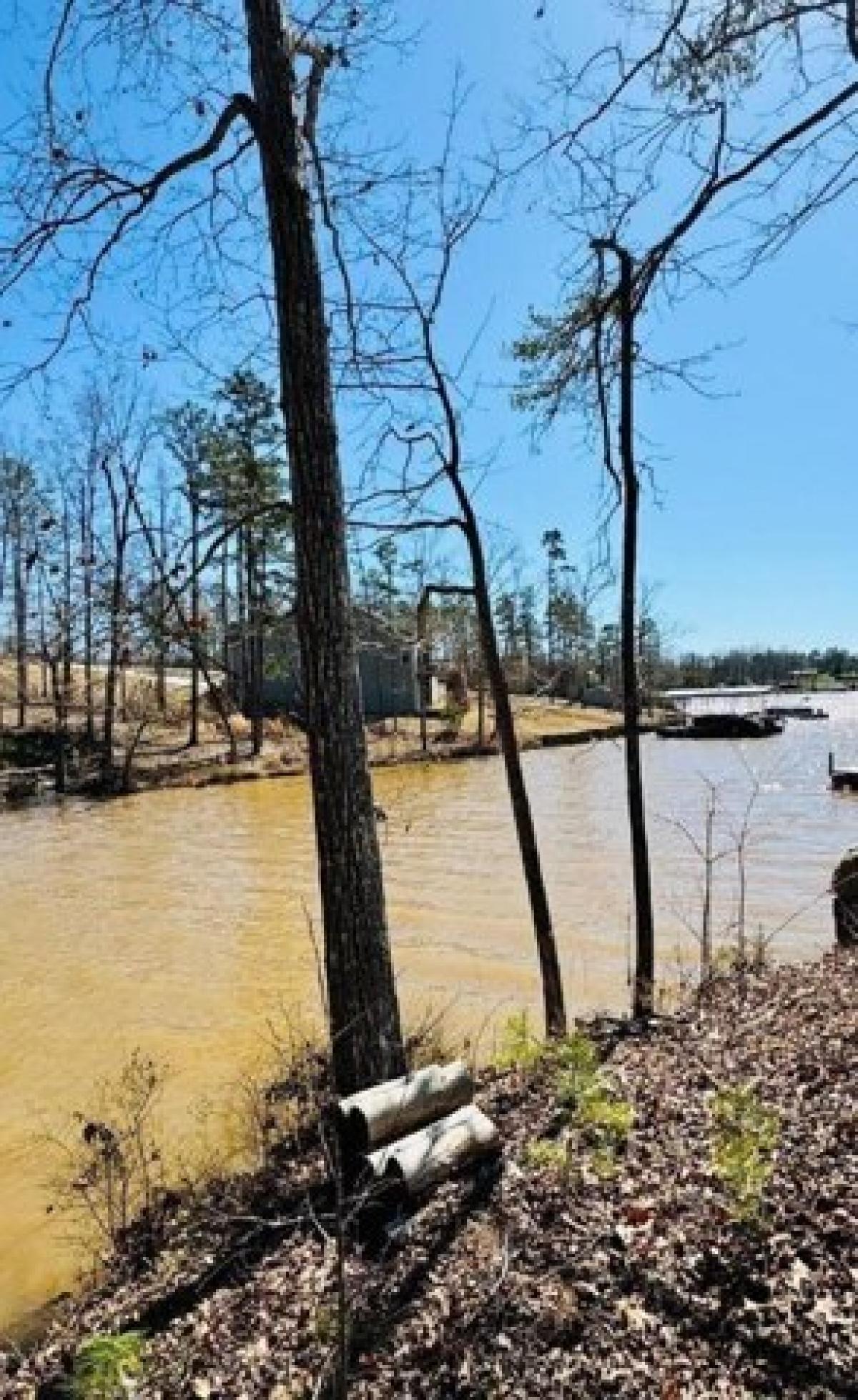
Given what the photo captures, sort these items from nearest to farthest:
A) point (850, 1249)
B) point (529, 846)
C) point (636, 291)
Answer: point (850, 1249) < point (636, 291) < point (529, 846)

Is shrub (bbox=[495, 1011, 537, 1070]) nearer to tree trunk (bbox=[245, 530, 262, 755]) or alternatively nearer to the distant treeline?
tree trunk (bbox=[245, 530, 262, 755])

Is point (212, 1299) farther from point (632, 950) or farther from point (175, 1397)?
point (632, 950)

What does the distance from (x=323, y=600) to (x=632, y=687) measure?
7.73 feet

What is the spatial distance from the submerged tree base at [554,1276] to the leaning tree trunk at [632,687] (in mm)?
1583

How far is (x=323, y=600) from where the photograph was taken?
4.14 metres

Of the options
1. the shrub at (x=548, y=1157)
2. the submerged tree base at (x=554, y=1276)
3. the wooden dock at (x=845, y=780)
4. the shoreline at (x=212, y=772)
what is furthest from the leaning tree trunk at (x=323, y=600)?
the wooden dock at (x=845, y=780)

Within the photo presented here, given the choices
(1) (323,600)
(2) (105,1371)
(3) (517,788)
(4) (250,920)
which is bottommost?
(4) (250,920)

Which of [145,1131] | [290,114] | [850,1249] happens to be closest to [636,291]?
[290,114]

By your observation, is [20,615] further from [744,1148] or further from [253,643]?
[744,1148]

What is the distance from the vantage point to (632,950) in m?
8.80

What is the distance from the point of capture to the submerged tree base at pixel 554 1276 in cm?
247

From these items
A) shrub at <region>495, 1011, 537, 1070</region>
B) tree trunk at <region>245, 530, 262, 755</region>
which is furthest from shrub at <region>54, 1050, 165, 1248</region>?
tree trunk at <region>245, 530, 262, 755</region>

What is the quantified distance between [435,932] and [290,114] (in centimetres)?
779

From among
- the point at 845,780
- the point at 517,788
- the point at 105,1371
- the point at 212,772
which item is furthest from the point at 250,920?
the point at 845,780
